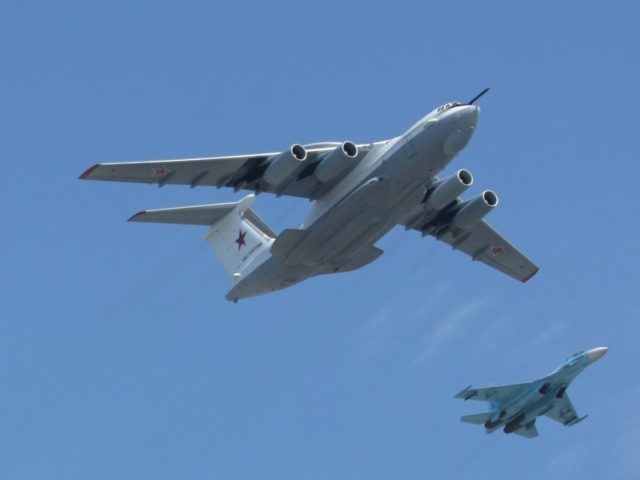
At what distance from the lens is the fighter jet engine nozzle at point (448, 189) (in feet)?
90.3

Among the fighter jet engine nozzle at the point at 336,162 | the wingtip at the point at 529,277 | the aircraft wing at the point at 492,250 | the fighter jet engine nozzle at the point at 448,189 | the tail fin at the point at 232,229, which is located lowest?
the wingtip at the point at 529,277

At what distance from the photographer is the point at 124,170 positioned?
2566cm

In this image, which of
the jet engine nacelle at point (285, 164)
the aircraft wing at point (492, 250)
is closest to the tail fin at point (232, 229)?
the jet engine nacelle at point (285, 164)

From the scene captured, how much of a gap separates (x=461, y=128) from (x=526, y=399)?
1309cm

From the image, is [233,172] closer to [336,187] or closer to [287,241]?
[287,241]

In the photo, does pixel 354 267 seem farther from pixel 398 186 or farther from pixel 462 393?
pixel 462 393

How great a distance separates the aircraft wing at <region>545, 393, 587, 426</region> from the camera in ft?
122

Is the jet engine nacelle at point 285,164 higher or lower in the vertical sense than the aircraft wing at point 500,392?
higher

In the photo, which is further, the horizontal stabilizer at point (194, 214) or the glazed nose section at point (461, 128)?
the horizontal stabilizer at point (194, 214)

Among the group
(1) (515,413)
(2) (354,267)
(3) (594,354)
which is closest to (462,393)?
(1) (515,413)

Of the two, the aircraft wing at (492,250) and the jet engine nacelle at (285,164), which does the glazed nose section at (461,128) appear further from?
the aircraft wing at (492,250)

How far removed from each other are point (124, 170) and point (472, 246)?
9.73m

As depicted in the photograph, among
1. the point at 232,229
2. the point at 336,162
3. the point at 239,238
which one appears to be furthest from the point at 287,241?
the point at 232,229

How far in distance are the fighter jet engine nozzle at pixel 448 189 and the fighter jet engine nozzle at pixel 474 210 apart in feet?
3.90
